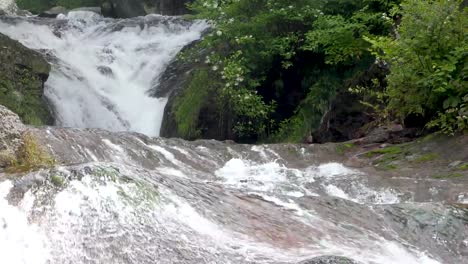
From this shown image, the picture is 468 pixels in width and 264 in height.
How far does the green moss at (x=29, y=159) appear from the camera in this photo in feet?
→ 16.3

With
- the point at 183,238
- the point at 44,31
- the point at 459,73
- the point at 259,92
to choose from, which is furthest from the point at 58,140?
the point at 44,31

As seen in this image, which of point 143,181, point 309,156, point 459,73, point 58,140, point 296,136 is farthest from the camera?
point 296,136

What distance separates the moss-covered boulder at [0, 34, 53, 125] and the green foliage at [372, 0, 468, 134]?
6.69 metres

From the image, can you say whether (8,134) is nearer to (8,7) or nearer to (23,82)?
(23,82)

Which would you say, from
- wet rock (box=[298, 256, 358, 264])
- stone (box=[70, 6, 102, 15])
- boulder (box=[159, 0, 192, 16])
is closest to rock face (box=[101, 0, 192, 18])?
boulder (box=[159, 0, 192, 16])

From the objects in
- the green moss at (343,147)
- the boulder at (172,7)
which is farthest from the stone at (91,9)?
the green moss at (343,147)

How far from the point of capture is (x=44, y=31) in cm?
2017

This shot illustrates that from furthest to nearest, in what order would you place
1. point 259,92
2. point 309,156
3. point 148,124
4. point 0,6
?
point 0,6
point 148,124
point 259,92
point 309,156

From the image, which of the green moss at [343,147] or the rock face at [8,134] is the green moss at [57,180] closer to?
the rock face at [8,134]

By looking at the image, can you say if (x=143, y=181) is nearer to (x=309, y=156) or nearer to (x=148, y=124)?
(x=309, y=156)

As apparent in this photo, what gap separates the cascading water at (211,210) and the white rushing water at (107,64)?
5.39m

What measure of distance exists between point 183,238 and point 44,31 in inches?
670

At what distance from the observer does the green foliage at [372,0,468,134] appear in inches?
350

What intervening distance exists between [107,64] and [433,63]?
35.3ft
